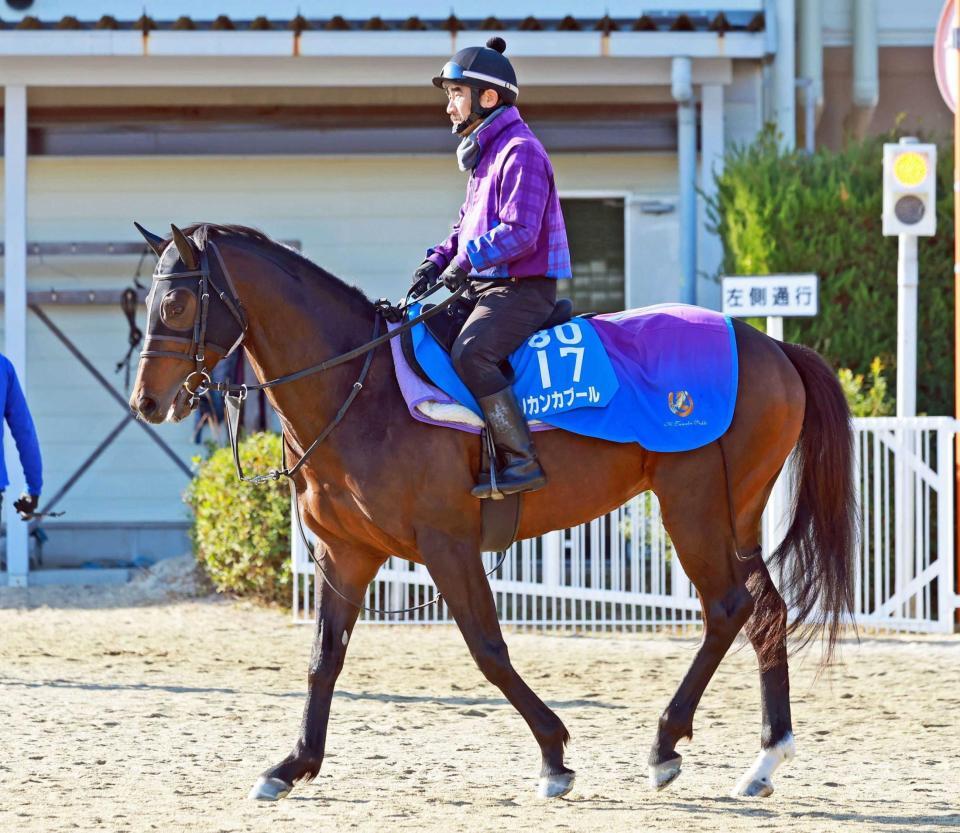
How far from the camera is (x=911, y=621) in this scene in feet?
32.9

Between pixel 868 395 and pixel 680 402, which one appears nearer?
pixel 680 402

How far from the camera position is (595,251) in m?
13.2

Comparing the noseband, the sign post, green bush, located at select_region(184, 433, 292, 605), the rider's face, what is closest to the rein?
the noseband

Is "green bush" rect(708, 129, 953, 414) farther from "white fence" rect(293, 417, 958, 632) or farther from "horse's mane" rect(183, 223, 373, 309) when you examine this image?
"horse's mane" rect(183, 223, 373, 309)

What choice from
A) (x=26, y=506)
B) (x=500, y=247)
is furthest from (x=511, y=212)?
(x=26, y=506)

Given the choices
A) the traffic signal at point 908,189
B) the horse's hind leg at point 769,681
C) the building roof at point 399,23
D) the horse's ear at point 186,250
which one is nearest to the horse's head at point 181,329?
the horse's ear at point 186,250

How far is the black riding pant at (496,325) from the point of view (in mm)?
5930

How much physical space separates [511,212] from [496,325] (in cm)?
43

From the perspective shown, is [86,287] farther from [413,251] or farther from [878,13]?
[878,13]

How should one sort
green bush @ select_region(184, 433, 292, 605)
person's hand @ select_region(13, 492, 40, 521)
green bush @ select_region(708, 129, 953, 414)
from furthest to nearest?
green bush @ select_region(708, 129, 953, 414)
green bush @ select_region(184, 433, 292, 605)
person's hand @ select_region(13, 492, 40, 521)

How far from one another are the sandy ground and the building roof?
4.42 metres

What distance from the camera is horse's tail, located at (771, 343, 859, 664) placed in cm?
653

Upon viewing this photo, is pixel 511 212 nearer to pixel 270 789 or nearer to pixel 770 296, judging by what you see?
pixel 270 789

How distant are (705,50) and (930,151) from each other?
101 inches
